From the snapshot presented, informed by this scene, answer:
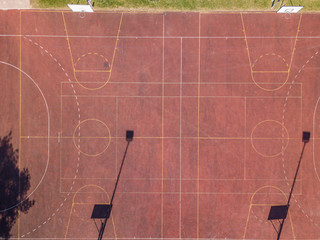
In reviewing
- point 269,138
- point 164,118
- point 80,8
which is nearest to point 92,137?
point 164,118

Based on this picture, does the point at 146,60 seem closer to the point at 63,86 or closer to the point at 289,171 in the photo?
the point at 63,86

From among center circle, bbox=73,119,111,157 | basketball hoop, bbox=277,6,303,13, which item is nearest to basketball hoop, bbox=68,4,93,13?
center circle, bbox=73,119,111,157

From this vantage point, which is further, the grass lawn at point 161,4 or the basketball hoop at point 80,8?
the grass lawn at point 161,4

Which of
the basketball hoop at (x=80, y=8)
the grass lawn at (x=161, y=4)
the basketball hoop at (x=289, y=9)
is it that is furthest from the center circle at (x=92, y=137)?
the basketball hoop at (x=289, y=9)

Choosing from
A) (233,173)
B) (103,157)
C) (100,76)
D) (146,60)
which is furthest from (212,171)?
(100,76)

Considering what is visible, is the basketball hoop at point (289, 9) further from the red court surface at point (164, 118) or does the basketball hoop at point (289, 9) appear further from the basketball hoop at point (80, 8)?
the basketball hoop at point (80, 8)

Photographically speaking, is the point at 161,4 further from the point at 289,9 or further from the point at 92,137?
the point at 92,137
